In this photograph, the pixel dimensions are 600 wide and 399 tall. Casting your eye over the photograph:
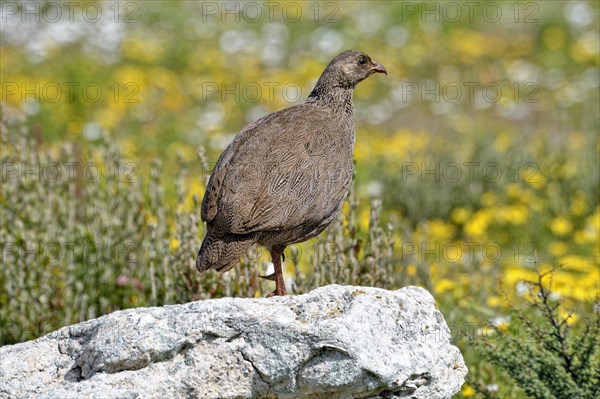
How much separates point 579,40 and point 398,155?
18.5 feet

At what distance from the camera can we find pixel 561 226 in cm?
827

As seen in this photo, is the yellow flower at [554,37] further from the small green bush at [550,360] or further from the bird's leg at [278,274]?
the bird's leg at [278,274]

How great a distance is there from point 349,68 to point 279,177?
1173 millimetres

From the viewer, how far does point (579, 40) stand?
14.6 metres

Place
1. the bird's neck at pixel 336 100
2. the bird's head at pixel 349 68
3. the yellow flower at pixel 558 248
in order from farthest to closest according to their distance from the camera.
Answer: the yellow flower at pixel 558 248 < the bird's head at pixel 349 68 < the bird's neck at pixel 336 100

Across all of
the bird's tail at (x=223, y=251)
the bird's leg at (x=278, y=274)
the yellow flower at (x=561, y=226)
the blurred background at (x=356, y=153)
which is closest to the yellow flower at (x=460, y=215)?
the blurred background at (x=356, y=153)

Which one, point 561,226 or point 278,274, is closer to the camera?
point 278,274

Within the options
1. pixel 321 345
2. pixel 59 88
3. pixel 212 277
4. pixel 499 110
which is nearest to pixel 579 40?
pixel 499 110

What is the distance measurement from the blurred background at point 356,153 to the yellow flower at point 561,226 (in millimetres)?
57

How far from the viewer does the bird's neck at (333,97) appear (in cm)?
523

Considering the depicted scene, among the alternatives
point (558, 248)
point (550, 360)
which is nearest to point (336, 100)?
point (550, 360)

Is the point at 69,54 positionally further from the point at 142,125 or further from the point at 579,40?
the point at 579,40

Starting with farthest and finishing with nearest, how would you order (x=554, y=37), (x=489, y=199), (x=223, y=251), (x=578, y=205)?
(x=554, y=37), (x=489, y=199), (x=578, y=205), (x=223, y=251)

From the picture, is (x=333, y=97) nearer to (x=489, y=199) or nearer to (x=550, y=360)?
(x=550, y=360)
